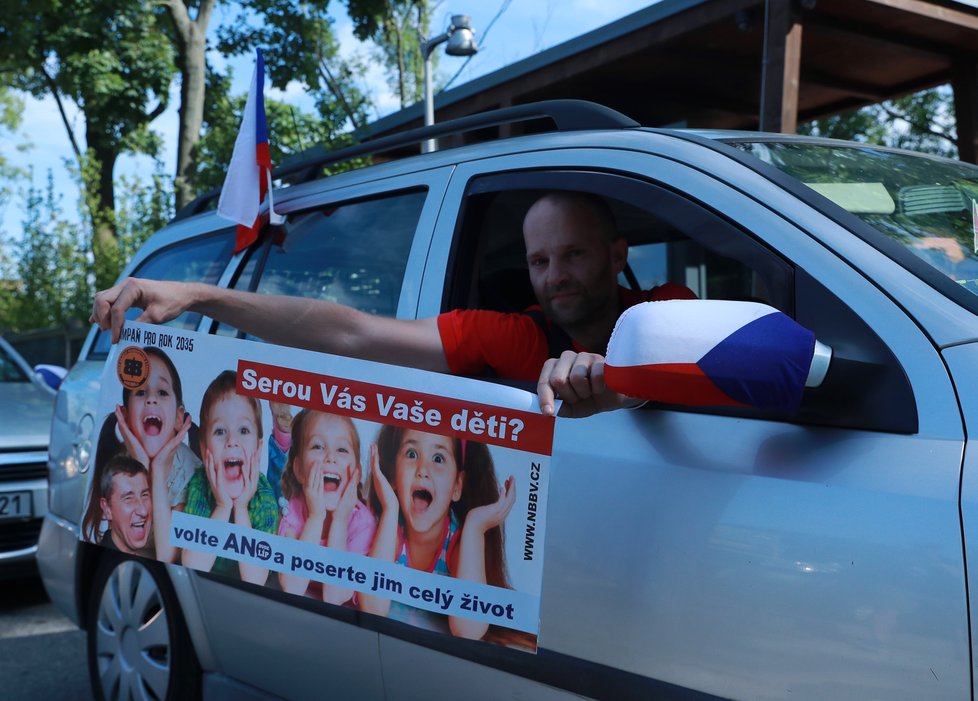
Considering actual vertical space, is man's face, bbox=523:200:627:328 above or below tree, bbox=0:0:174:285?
below

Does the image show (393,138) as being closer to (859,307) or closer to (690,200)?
(690,200)

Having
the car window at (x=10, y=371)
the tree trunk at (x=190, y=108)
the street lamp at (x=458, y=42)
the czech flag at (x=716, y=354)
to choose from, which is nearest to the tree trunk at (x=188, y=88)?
the tree trunk at (x=190, y=108)

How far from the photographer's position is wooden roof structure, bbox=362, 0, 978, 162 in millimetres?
6535

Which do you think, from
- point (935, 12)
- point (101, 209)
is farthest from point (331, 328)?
point (101, 209)

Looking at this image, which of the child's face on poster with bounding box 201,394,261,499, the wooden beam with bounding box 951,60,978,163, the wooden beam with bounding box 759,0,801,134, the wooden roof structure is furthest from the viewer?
the wooden beam with bounding box 951,60,978,163

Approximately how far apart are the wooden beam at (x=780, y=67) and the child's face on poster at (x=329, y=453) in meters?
5.34

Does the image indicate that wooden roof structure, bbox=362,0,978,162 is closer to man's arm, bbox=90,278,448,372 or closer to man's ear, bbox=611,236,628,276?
man's ear, bbox=611,236,628,276

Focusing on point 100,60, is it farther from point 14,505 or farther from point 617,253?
point 617,253

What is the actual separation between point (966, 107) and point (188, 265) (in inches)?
260

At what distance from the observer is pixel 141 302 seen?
79.9 inches

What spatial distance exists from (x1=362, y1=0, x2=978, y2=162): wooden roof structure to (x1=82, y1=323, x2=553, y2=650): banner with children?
17.5ft

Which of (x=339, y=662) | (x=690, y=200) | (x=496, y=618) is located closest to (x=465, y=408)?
(x=496, y=618)

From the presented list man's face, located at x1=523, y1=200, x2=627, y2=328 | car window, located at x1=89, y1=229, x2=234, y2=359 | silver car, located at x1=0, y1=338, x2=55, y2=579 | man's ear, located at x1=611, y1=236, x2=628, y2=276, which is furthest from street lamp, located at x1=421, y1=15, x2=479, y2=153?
man's face, located at x1=523, y1=200, x2=627, y2=328

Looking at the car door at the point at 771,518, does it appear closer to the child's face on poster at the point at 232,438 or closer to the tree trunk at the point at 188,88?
the child's face on poster at the point at 232,438
